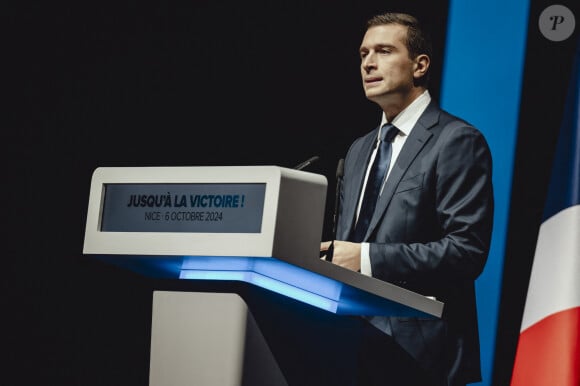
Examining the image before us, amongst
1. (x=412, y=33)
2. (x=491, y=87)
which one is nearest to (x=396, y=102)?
(x=412, y=33)

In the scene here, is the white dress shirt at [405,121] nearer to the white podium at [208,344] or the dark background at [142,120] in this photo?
the dark background at [142,120]

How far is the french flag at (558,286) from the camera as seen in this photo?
8.02ft

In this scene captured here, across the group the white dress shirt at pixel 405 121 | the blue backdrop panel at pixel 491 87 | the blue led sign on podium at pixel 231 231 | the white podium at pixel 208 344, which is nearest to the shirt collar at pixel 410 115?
the white dress shirt at pixel 405 121

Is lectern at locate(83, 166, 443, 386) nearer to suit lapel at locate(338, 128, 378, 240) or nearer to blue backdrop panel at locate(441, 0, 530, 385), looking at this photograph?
suit lapel at locate(338, 128, 378, 240)

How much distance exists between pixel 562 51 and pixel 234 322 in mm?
1683

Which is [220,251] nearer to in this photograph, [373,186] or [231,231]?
[231,231]

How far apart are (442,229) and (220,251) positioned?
0.83 m

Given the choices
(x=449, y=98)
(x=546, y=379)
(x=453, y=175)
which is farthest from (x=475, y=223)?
(x=449, y=98)

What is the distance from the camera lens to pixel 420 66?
7.69 feet

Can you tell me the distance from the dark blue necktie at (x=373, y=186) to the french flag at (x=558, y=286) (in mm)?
653

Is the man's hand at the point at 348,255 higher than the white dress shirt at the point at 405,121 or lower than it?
lower

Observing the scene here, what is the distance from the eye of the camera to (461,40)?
2.80m

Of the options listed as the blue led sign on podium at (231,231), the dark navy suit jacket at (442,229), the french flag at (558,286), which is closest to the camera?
the blue led sign on podium at (231,231)

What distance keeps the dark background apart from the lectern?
3.96ft
